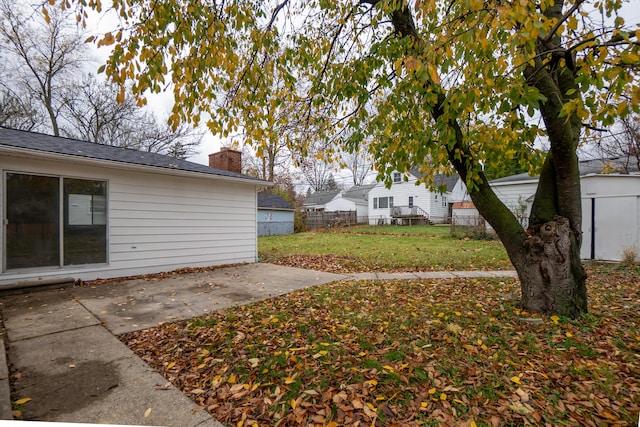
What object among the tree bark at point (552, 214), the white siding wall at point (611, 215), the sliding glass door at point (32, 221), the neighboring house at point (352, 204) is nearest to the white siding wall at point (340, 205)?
the neighboring house at point (352, 204)

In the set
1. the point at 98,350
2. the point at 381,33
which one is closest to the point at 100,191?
the point at 98,350

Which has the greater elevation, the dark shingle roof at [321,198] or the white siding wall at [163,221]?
the dark shingle roof at [321,198]

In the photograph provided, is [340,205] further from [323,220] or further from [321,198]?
[323,220]

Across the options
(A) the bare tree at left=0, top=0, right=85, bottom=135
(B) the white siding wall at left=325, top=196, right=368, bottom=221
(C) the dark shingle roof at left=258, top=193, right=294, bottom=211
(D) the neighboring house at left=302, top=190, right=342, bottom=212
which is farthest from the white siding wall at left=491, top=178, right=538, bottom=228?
(A) the bare tree at left=0, top=0, right=85, bottom=135

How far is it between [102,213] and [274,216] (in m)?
13.5

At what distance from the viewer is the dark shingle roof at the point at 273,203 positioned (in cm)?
1953

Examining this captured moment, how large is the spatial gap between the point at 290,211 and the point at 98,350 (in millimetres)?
17738

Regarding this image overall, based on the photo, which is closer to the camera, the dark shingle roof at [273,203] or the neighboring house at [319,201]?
the dark shingle roof at [273,203]

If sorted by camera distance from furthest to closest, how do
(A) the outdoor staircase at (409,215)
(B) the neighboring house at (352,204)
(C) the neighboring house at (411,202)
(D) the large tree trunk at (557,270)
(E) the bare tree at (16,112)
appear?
1. (B) the neighboring house at (352,204)
2. (C) the neighboring house at (411,202)
3. (A) the outdoor staircase at (409,215)
4. (E) the bare tree at (16,112)
5. (D) the large tree trunk at (557,270)

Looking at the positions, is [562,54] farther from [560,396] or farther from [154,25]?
[154,25]

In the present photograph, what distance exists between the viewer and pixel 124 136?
1822cm

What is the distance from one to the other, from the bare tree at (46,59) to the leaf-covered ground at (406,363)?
16354 millimetres

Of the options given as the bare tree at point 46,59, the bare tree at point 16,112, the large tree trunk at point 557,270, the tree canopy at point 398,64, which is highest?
the bare tree at point 46,59

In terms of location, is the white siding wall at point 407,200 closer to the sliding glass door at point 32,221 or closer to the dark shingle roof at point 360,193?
the dark shingle roof at point 360,193
